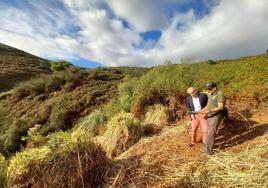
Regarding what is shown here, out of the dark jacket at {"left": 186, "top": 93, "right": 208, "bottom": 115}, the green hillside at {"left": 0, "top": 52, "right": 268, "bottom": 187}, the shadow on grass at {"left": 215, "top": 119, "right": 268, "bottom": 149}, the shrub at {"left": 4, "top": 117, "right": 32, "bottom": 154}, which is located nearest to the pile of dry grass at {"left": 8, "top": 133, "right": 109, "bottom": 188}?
the green hillside at {"left": 0, "top": 52, "right": 268, "bottom": 187}

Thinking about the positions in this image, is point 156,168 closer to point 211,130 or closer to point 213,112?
point 211,130

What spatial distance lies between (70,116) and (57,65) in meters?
26.9

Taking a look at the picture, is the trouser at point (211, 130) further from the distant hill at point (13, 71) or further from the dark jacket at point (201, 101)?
the distant hill at point (13, 71)

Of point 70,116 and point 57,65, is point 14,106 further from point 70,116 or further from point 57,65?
point 57,65

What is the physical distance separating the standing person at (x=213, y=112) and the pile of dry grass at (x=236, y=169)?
29 centimetres

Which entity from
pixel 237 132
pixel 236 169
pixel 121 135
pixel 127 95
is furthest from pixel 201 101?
pixel 127 95

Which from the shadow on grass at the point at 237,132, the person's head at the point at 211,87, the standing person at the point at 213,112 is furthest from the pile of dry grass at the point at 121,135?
the person's head at the point at 211,87

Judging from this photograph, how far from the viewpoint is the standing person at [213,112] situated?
6.35 m

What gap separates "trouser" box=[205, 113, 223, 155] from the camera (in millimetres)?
6324

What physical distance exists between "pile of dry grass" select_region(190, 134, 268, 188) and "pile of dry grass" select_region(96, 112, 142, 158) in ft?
9.43

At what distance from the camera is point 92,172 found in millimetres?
6164

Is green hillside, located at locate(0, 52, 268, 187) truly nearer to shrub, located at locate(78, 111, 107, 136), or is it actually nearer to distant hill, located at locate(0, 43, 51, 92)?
shrub, located at locate(78, 111, 107, 136)

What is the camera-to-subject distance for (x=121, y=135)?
8.58 metres

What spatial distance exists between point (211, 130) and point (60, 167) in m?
2.96
